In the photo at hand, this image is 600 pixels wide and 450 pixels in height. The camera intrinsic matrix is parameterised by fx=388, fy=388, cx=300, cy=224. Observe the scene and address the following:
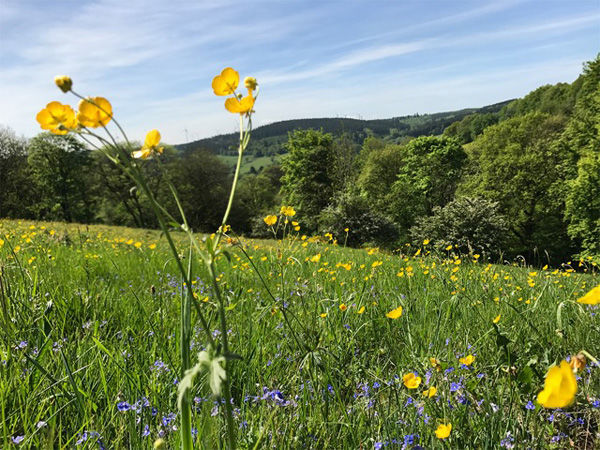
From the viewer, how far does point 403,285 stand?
3.53m

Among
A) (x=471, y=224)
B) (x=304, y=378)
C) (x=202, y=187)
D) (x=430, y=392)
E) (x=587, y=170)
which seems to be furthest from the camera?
(x=202, y=187)

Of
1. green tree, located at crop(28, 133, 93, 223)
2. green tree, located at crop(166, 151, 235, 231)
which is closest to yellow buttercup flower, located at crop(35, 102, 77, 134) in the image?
green tree, located at crop(28, 133, 93, 223)

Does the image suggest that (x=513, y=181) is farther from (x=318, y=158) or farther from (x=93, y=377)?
(x=93, y=377)

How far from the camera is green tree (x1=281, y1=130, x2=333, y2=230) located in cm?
3756

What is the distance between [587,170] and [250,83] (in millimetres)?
26208

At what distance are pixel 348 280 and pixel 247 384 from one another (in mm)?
2121

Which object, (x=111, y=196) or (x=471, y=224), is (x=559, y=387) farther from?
(x=111, y=196)

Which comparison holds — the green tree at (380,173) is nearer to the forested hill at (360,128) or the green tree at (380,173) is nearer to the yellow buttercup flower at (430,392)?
the yellow buttercup flower at (430,392)

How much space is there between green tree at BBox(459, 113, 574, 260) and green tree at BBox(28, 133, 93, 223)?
3750 cm

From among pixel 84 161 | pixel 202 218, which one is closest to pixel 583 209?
pixel 202 218

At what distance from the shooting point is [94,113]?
739mm

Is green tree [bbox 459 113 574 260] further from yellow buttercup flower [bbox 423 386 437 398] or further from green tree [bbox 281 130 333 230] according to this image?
yellow buttercup flower [bbox 423 386 437 398]

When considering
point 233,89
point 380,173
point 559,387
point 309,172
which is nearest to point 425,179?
point 380,173

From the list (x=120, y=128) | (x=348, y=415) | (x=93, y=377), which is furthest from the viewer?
(x=93, y=377)
